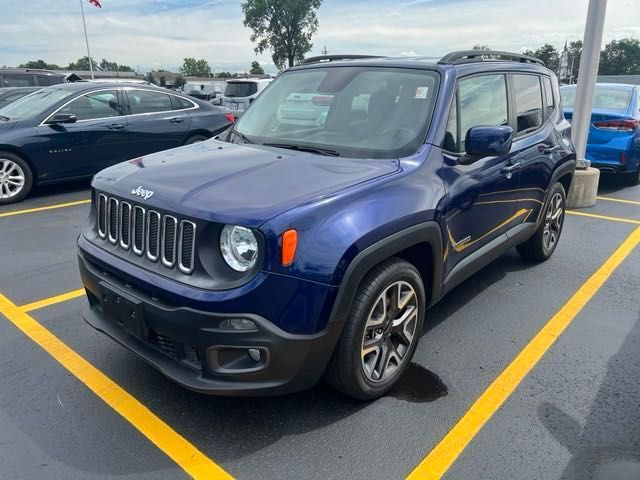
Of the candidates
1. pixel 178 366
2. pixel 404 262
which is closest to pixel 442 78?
pixel 404 262

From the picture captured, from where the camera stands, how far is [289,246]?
228 centimetres

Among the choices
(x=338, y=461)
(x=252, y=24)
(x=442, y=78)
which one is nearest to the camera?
(x=338, y=461)

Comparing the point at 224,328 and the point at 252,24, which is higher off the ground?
the point at 252,24

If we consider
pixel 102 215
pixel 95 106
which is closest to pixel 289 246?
pixel 102 215

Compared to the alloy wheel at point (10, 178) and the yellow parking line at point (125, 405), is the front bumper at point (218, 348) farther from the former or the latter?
the alloy wheel at point (10, 178)

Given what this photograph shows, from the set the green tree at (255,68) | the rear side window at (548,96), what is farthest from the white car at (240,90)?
the green tree at (255,68)

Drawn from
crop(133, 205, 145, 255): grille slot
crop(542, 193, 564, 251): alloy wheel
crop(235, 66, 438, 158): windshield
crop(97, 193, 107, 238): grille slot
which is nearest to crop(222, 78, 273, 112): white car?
crop(542, 193, 564, 251): alloy wheel

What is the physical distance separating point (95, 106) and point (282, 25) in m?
45.5

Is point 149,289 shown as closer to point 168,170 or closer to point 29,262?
point 168,170

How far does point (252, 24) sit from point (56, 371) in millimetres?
51303

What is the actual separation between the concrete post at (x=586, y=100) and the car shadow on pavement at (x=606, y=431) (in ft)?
15.6

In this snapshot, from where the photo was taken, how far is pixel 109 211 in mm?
2881

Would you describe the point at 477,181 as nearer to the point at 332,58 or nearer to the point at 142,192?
the point at 332,58

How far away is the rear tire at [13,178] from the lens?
702cm
